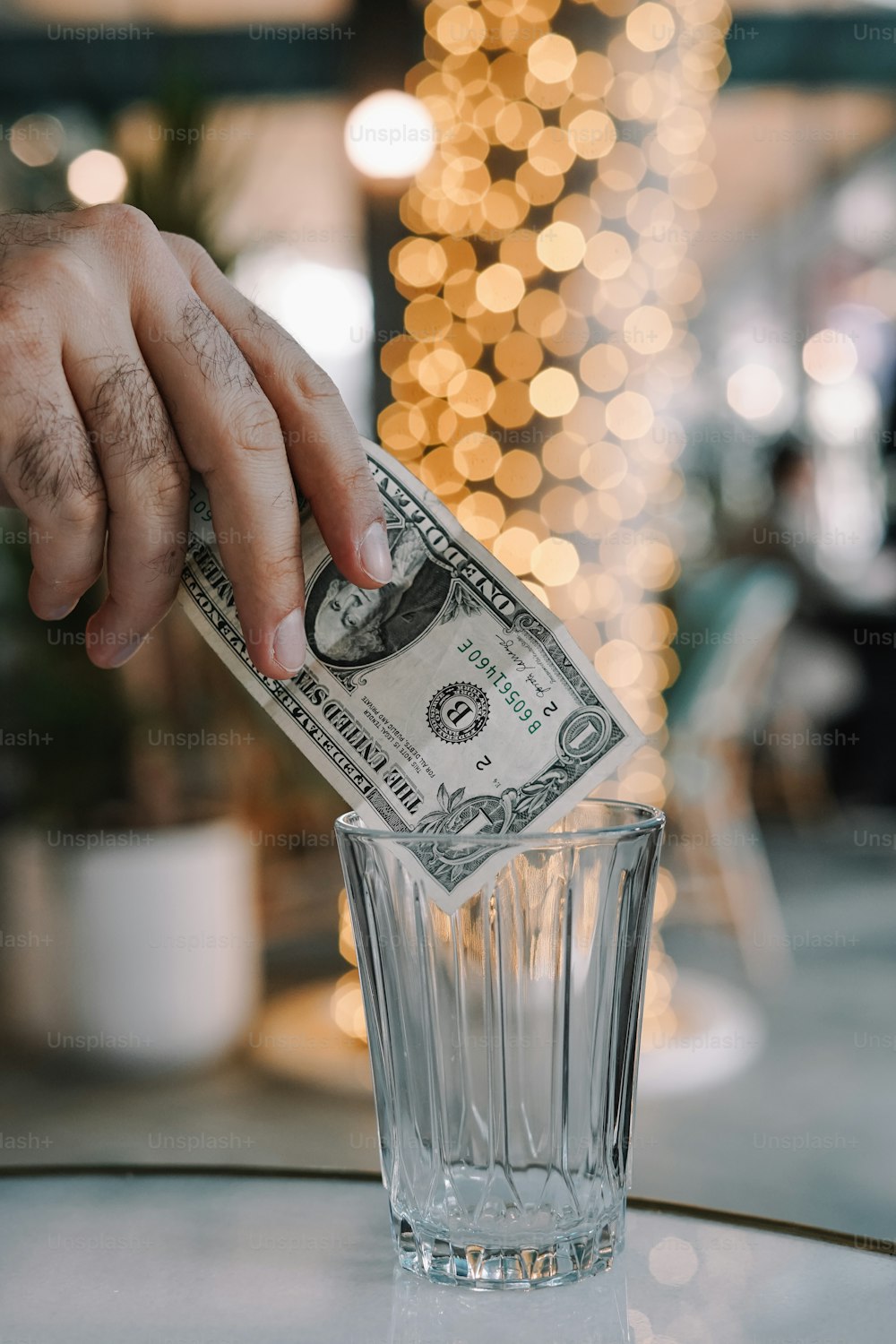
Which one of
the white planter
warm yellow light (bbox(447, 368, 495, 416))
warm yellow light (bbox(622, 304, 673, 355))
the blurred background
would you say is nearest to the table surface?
the blurred background

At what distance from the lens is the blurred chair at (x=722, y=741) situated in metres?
2.94

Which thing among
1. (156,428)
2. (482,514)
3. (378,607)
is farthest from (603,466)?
(156,428)

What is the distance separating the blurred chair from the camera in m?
2.94

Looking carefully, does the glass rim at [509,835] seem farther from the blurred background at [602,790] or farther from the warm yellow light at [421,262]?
the warm yellow light at [421,262]

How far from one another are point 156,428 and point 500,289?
199 centimetres

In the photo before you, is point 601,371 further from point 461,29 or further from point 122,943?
point 122,943

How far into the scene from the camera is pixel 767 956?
3.16 meters

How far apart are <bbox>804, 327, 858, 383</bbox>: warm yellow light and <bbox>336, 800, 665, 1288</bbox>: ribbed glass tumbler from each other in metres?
5.30

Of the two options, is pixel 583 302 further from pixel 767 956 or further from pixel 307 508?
pixel 307 508

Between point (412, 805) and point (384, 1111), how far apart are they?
0.15 m

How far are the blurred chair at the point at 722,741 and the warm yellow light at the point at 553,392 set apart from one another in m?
0.66

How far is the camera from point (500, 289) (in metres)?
2.45

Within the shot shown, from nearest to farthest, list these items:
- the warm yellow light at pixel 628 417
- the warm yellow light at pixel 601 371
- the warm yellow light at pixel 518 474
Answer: the warm yellow light at pixel 518 474, the warm yellow light at pixel 628 417, the warm yellow light at pixel 601 371

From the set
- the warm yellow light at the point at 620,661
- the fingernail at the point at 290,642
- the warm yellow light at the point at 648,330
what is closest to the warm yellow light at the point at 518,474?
the warm yellow light at the point at 620,661
